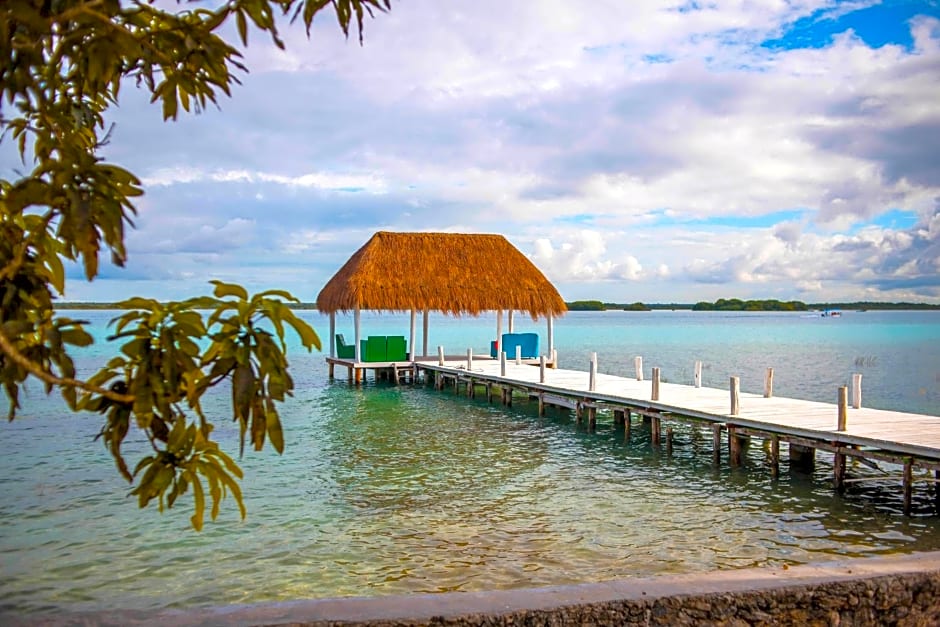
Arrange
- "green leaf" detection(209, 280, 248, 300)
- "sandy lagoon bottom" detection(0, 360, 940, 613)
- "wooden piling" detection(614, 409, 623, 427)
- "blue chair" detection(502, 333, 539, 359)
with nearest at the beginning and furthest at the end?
"green leaf" detection(209, 280, 248, 300)
"sandy lagoon bottom" detection(0, 360, 940, 613)
"wooden piling" detection(614, 409, 623, 427)
"blue chair" detection(502, 333, 539, 359)

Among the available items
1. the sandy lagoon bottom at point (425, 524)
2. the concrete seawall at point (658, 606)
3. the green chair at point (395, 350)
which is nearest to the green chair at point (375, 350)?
the green chair at point (395, 350)

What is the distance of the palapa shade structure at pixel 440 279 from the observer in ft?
69.9

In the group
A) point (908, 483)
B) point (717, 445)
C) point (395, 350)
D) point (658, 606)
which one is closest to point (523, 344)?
point (395, 350)

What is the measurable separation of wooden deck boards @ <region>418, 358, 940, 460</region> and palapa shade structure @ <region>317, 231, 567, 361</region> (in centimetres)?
500

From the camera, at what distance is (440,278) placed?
73.2 feet

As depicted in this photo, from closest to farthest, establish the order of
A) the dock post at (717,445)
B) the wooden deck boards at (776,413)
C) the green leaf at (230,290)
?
the green leaf at (230,290) → the wooden deck boards at (776,413) → the dock post at (717,445)

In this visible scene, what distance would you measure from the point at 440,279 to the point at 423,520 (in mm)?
14291

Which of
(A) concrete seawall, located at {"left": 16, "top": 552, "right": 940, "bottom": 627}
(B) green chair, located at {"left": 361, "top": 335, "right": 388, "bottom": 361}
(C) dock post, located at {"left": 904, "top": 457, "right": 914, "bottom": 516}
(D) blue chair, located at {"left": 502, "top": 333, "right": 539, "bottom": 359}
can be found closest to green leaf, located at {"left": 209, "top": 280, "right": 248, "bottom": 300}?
(A) concrete seawall, located at {"left": 16, "top": 552, "right": 940, "bottom": 627}

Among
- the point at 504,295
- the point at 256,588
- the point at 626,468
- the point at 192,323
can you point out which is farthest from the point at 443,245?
the point at 192,323

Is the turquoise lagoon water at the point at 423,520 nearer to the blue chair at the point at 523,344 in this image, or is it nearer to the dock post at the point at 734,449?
the dock post at the point at 734,449

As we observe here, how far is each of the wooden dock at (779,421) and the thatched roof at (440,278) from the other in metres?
5.55

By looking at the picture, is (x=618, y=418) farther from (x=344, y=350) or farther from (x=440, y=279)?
(x=344, y=350)

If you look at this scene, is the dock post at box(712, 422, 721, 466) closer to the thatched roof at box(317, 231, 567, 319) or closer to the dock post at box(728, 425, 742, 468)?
the dock post at box(728, 425, 742, 468)

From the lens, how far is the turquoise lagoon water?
659 cm
